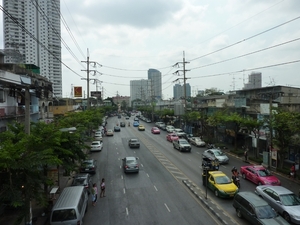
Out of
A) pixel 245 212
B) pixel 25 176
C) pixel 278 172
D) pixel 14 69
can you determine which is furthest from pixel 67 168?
pixel 278 172

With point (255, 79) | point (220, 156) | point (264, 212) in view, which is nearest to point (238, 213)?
point (264, 212)

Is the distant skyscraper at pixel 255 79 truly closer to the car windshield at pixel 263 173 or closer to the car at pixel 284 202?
the car windshield at pixel 263 173

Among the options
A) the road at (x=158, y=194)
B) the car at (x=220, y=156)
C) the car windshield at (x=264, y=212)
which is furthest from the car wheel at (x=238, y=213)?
the car at (x=220, y=156)

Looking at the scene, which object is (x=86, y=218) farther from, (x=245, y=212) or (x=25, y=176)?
(x=245, y=212)

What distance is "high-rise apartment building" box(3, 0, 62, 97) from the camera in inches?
826

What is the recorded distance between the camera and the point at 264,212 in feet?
45.0

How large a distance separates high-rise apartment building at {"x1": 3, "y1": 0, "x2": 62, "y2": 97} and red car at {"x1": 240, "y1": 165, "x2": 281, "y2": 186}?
57.6ft

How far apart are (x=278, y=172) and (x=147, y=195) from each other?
46.0 ft

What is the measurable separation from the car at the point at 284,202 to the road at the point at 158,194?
2311mm

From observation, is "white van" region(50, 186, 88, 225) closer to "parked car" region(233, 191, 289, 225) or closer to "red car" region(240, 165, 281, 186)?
"parked car" region(233, 191, 289, 225)

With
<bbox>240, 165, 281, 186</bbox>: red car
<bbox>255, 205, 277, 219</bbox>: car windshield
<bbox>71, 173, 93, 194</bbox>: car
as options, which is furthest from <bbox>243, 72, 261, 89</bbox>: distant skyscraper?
<bbox>255, 205, 277, 219</bbox>: car windshield

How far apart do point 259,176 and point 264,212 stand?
8547 millimetres

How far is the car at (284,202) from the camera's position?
1463cm

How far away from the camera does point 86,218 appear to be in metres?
16.1
